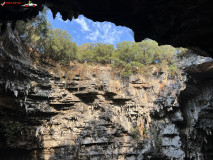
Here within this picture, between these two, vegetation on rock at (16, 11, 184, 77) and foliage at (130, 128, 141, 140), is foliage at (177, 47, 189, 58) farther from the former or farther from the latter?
foliage at (130, 128, 141, 140)

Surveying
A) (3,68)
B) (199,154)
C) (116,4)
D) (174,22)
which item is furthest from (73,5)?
(199,154)

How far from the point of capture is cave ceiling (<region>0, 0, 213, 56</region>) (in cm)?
470

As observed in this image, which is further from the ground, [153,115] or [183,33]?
[183,33]

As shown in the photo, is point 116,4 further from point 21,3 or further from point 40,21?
point 40,21

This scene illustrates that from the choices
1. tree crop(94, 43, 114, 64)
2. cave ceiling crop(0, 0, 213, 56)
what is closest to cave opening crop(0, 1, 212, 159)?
tree crop(94, 43, 114, 64)

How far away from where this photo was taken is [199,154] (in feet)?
58.6

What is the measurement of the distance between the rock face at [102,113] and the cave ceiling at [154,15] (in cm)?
526

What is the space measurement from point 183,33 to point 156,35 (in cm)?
114

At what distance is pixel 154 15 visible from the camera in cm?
577

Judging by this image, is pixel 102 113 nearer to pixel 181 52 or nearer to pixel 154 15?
pixel 181 52

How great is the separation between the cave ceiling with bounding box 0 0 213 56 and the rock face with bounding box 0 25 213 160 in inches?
207

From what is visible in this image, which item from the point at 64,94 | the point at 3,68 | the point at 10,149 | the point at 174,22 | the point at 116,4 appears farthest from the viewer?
the point at 64,94

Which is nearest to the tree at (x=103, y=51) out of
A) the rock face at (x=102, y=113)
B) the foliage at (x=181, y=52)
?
the rock face at (x=102, y=113)

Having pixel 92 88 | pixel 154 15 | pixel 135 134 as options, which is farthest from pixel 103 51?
pixel 154 15
